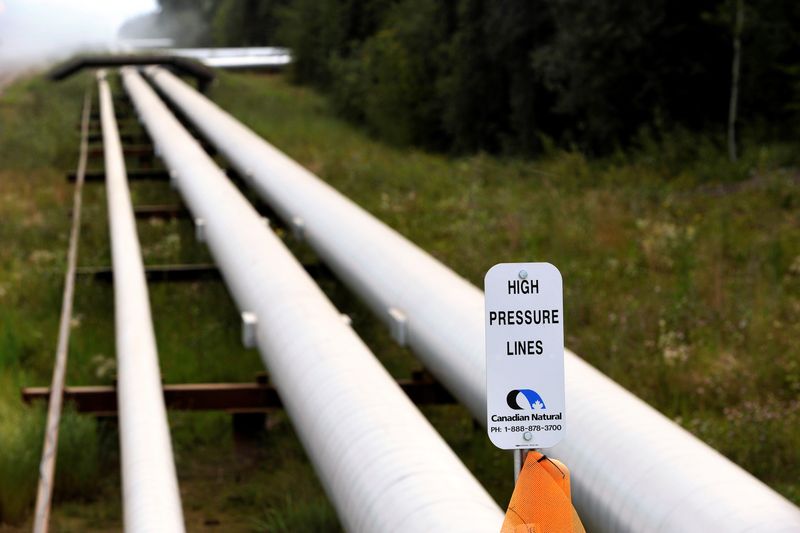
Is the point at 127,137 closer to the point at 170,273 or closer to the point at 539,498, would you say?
the point at 170,273

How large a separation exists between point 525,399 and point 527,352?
0.09 m

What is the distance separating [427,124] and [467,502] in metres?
22.9

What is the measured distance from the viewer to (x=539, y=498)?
2.42 meters

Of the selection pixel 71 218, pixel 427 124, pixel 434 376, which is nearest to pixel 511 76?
pixel 427 124

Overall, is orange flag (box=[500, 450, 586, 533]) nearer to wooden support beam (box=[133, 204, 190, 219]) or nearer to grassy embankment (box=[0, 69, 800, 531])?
grassy embankment (box=[0, 69, 800, 531])

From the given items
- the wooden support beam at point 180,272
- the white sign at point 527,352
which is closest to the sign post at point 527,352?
the white sign at point 527,352

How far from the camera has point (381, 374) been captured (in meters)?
4.38

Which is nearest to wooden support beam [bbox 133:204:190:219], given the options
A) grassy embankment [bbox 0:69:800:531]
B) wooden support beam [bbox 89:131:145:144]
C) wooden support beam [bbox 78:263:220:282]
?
grassy embankment [bbox 0:69:800:531]

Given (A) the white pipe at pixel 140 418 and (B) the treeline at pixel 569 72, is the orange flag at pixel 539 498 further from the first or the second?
(B) the treeline at pixel 569 72

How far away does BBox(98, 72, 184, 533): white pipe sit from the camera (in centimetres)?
365

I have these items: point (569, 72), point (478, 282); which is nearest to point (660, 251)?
point (478, 282)

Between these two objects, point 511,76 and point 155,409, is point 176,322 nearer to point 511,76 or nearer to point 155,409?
point 155,409

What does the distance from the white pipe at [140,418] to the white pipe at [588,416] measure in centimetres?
116

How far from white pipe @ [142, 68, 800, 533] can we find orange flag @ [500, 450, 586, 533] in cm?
81
